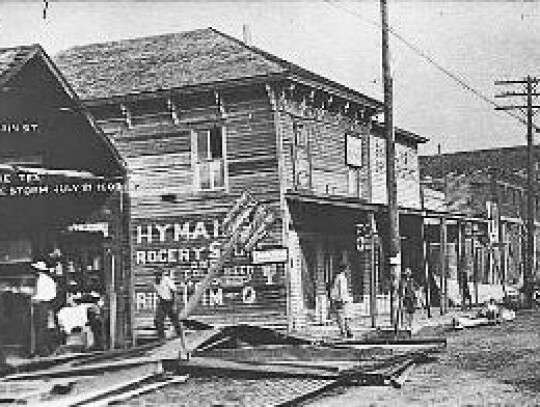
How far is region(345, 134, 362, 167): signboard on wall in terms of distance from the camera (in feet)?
87.6

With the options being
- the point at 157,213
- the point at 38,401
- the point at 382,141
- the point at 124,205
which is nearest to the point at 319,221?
the point at 157,213

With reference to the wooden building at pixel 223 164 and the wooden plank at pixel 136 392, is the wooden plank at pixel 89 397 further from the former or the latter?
the wooden building at pixel 223 164

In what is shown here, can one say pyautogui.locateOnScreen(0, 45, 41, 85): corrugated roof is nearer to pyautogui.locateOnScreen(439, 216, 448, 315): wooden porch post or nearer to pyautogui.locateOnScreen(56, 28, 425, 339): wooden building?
pyautogui.locateOnScreen(56, 28, 425, 339): wooden building

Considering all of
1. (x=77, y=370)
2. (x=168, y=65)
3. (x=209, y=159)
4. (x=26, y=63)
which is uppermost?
(x=168, y=65)

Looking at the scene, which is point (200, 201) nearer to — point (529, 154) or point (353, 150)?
point (353, 150)

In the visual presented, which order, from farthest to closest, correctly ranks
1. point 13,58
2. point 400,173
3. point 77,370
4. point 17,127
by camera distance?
point 400,173 < point 17,127 < point 13,58 < point 77,370

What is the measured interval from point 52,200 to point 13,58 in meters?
3.85

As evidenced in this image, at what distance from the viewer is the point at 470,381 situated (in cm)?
1269

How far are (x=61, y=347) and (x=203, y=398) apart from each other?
4.19 meters

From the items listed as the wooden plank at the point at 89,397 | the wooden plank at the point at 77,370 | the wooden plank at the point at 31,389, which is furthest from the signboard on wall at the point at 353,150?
the wooden plank at the point at 31,389

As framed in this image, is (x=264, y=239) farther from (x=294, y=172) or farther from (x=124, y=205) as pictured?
(x=124, y=205)

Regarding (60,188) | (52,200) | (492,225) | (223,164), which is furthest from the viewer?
(492,225)

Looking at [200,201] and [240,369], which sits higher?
[200,201]

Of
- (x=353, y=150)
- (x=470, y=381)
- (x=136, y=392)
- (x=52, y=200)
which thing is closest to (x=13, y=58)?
(x=52, y=200)
